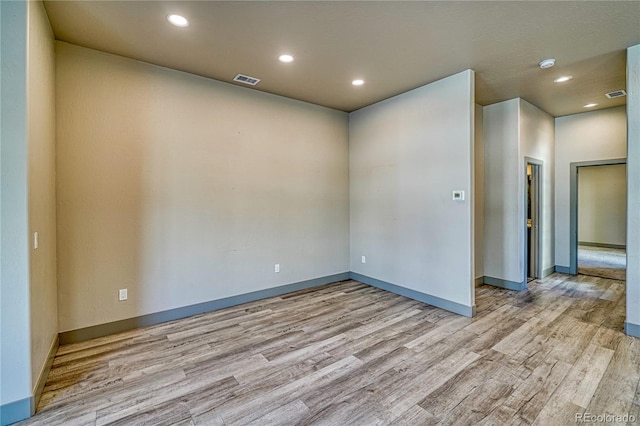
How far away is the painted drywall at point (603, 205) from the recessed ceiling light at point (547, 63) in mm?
6535

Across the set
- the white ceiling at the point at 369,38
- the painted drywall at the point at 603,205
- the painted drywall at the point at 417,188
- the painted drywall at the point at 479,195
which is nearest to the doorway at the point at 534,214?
the painted drywall at the point at 479,195

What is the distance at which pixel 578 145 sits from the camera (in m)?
5.57

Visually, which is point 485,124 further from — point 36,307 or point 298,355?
Answer: point 36,307

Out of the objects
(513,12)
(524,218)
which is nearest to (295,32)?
(513,12)

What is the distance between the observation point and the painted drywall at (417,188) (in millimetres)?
3766

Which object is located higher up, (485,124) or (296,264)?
(485,124)

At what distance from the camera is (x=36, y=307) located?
7.10ft

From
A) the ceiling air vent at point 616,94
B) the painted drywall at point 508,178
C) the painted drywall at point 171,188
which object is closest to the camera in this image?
the painted drywall at point 171,188

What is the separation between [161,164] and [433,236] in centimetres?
369

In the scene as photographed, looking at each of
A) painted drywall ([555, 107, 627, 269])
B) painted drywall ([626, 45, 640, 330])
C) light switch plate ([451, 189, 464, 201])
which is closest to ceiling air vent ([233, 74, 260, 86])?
light switch plate ([451, 189, 464, 201])

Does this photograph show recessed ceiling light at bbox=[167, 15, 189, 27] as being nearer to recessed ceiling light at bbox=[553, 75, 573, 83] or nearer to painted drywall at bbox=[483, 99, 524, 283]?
recessed ceiling light at bbox=[553, 75, 573, 83]

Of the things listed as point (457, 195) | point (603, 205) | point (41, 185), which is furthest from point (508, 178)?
point (603, 205)

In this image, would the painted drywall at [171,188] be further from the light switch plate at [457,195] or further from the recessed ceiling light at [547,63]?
the recessed ceiling light at [547,63]

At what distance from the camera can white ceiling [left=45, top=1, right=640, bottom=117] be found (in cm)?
245
